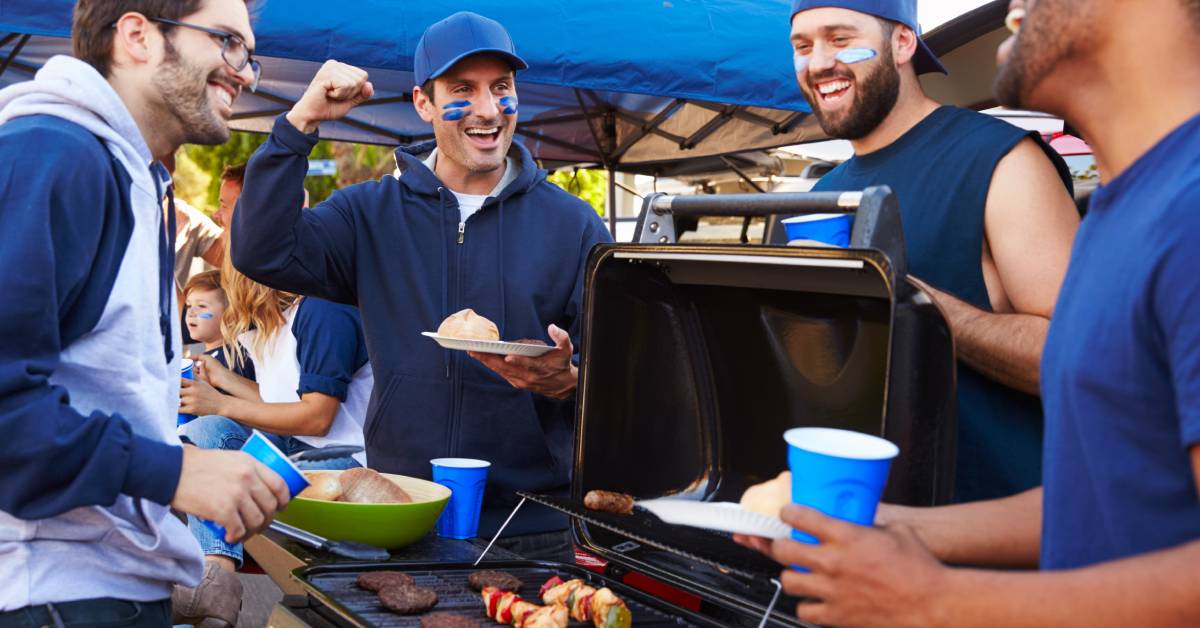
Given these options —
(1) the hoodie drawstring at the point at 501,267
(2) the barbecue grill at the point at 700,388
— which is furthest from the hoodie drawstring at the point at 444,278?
(2) the barbecue grill at the point at 700,388

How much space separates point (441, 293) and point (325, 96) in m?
0.66

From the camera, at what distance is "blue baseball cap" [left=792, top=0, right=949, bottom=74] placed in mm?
2453

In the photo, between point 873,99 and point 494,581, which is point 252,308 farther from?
point 873,99

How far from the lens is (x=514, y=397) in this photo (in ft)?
9.67

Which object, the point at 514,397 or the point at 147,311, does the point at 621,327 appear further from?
the point at 147,311

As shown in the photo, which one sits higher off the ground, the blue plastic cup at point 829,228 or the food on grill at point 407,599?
the blue plastic cup at point 829,228

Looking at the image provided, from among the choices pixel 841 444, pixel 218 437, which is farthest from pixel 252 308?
pixel 841 444

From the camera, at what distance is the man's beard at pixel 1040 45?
1.24m

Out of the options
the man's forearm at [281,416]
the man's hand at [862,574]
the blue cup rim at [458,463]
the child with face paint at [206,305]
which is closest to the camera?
the man's hand at [862,574]

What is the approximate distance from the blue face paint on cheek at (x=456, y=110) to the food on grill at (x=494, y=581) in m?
1.39

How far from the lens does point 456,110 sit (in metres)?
3.01

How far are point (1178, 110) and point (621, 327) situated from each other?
1267 millimetres

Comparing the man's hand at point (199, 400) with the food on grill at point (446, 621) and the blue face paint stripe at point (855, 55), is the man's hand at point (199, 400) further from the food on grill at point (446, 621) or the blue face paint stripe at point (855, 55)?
the blue face paint stripe at point (855, 55)

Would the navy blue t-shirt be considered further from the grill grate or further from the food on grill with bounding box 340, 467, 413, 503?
the food on grill with bounding box 340, 467, 413, 503
